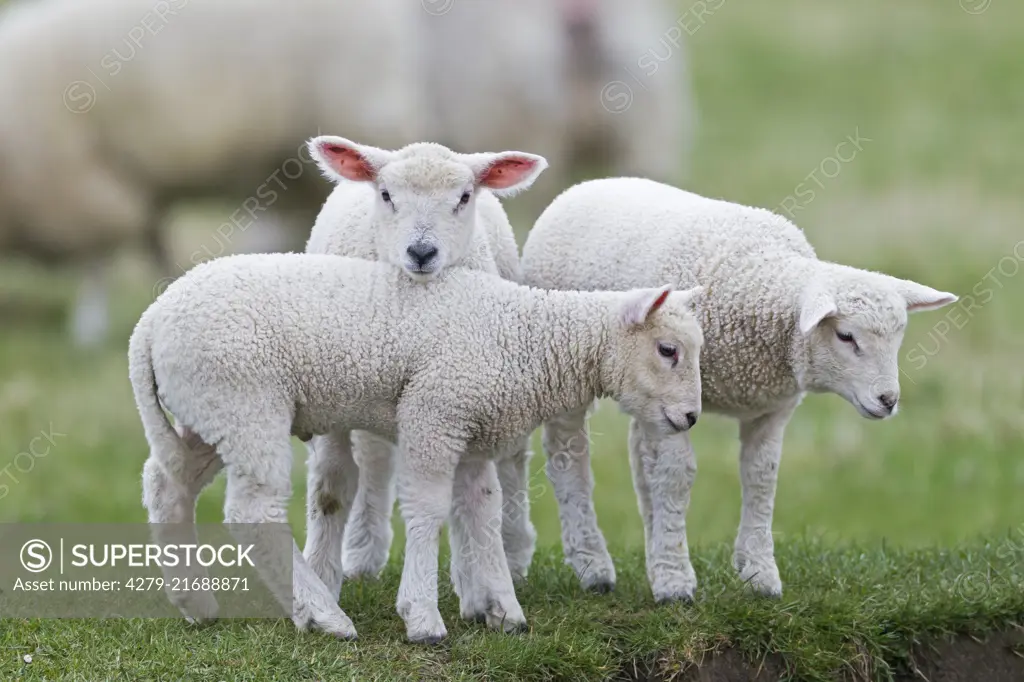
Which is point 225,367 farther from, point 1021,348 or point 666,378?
point 1021,348

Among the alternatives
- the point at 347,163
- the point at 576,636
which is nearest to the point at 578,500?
the point at 576,636

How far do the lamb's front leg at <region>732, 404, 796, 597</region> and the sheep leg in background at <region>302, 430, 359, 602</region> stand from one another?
5.73ft

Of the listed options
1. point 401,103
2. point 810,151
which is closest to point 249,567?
point 401,103

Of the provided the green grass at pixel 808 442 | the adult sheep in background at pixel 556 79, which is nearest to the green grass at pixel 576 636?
the green grass at pixel 808 442

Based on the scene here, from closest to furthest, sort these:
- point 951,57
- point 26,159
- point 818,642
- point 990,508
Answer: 1. point 818,642
2. point 990,508
3. point 26,159
4. point 951,57

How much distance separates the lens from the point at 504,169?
6.35m

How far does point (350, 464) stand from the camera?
22.4ft

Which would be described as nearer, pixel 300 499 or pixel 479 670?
pixel 479 670

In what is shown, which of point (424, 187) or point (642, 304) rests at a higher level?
point (424, 187)

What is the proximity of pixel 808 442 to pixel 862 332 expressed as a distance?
21.5 ft

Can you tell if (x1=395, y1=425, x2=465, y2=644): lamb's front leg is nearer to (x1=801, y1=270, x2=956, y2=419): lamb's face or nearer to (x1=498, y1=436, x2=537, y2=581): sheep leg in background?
(x1=498, y1=436, x2=537, y2=581): sheep leg in background

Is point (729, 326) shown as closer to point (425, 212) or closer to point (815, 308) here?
point (815, 308)

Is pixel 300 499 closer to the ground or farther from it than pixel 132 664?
closer to the ground

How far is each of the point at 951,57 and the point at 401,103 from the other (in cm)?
1449
